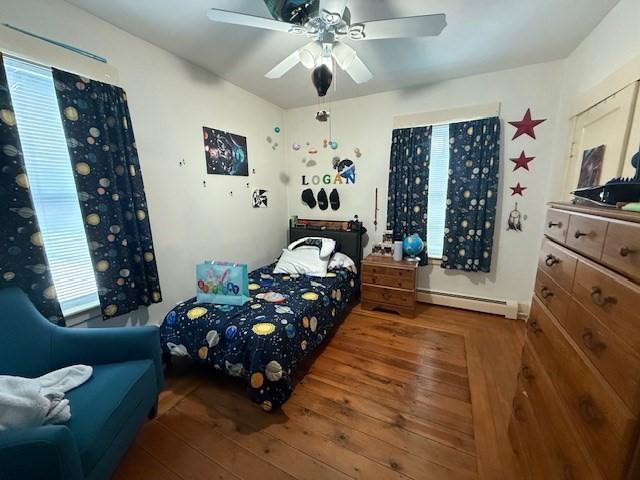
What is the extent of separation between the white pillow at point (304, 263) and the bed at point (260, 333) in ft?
1.13

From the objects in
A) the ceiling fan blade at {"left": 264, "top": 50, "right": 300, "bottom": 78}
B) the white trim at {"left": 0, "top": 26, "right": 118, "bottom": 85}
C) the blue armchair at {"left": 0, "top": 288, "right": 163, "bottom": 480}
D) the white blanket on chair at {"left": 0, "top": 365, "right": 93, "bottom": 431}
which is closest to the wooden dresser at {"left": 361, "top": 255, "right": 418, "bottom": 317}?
the ceiling fan blade at {"left": 264, "top": 50, "right": 300, "bottom": 78}

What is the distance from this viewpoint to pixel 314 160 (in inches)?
136

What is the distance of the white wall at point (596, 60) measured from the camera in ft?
4.91

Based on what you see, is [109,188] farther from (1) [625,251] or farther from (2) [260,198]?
(1) [625,251]

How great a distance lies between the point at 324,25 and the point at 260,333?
71.9 inches

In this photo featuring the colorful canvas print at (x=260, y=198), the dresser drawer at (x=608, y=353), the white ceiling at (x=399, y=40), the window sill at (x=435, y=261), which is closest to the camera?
the dresser drawer at (x=608, y=353)

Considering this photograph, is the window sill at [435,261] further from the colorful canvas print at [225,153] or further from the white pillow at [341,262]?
the colorful canvas print at [225,153]

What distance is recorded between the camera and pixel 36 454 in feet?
2.68

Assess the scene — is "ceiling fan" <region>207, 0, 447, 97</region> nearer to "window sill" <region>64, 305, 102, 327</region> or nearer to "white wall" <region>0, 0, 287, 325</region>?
"white wall" <region>0, 0, 287, 325</region>

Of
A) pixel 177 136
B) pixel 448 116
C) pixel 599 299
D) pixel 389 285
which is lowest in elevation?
pixel 389 285

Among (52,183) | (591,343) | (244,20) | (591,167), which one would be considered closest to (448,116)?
(591,167)

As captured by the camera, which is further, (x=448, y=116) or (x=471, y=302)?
(x=471, y=302)

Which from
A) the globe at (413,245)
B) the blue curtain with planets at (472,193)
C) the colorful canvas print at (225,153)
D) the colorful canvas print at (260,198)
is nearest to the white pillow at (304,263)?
the colorful canvas print at (260,198)

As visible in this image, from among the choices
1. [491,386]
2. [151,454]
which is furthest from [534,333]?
[151,454]
